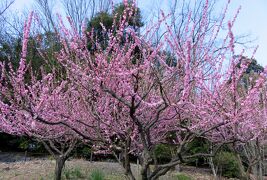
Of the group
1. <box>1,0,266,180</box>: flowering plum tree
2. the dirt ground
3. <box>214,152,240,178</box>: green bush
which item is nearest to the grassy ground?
the dirt ground

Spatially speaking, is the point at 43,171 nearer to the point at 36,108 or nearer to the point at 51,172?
the point at 51,172

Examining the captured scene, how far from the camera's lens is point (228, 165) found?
44.4 ft

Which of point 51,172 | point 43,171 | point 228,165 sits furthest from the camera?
point 228,165

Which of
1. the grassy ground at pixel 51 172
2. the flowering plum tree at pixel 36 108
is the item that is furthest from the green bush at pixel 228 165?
the flowering plum tree at pixel 36 108

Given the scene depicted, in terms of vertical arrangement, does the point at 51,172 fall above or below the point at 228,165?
below

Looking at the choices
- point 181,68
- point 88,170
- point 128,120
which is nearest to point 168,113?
point 128,120

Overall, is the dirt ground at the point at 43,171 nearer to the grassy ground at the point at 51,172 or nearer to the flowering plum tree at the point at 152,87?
the grassy ground at the point at 51,172

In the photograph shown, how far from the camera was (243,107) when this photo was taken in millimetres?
Answer: 3209

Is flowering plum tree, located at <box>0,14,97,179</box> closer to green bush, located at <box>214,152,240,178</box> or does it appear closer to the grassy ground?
the grassy ground

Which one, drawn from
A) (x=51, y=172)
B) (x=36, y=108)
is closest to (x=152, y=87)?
(x=36, y=108)

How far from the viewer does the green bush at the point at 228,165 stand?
13.2 meters

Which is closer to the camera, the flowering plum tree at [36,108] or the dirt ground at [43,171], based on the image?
the flowering plum tree at [36,108]

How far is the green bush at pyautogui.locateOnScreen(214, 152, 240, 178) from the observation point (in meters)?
13.2

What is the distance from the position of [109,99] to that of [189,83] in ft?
5.00
